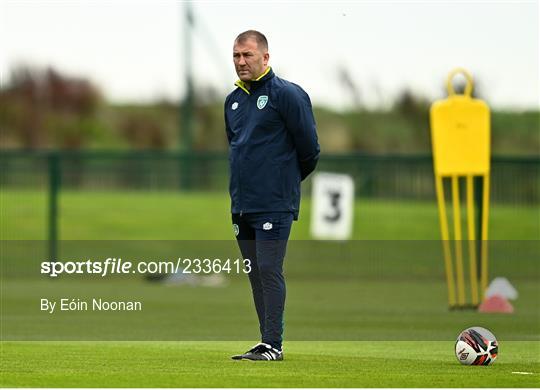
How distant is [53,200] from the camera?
2478 centimetres

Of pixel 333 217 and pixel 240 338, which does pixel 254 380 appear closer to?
pixel 240 338

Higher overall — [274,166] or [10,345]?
[274,166]

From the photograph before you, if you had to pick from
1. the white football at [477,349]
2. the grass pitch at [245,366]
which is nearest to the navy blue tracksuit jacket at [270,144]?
the grass pitch at [245,366]

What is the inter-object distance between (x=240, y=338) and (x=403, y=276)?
12.1 meters

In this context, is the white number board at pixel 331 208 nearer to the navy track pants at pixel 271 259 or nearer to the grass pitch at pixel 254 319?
the grass pitch at pixel 254 319

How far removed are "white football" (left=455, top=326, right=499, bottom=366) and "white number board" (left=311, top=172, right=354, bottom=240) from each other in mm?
15394

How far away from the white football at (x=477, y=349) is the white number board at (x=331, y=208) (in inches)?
606

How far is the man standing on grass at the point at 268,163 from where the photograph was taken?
391 inches

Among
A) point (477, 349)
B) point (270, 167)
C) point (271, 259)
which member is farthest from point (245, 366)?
point (477, 349)

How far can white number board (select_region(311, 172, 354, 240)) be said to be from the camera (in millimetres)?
25672

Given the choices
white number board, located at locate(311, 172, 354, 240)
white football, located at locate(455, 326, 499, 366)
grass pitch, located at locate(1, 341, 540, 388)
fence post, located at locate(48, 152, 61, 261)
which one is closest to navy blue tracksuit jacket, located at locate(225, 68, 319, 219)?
grass pitch, located at locate(1, 341, 540, 388)

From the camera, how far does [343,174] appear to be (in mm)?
25469

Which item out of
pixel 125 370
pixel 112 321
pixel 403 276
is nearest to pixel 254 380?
pixel 125 370

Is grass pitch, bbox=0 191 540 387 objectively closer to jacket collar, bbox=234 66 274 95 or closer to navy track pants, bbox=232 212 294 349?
navy track pants, bbox=232 212 294 349
